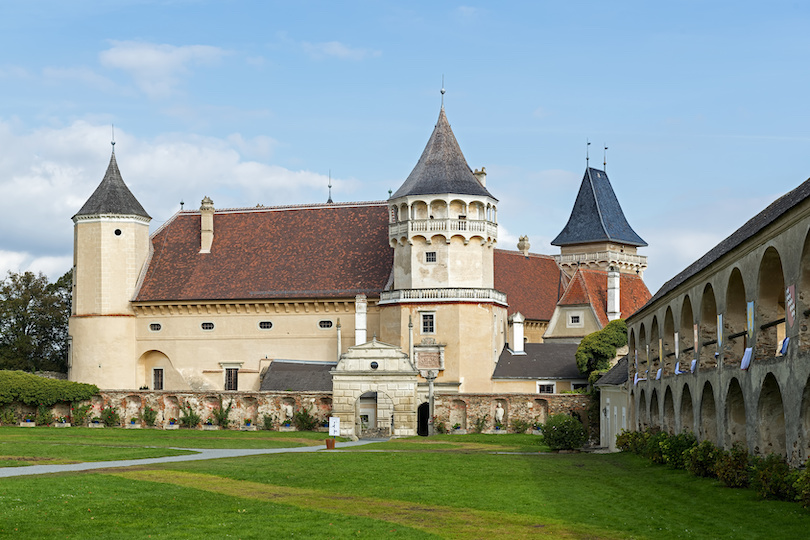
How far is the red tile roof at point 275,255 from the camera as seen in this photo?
75938 mm

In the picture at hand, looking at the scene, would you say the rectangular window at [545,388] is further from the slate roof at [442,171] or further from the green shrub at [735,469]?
the green shrub at [735,469]

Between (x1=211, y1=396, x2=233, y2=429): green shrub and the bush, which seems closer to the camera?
the bush

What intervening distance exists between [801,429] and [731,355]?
6.69m

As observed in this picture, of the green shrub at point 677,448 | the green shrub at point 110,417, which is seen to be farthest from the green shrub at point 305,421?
the green shrub at point 677,448

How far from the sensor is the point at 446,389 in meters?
69.2

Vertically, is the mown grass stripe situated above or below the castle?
below

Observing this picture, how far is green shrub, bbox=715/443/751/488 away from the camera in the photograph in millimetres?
25375

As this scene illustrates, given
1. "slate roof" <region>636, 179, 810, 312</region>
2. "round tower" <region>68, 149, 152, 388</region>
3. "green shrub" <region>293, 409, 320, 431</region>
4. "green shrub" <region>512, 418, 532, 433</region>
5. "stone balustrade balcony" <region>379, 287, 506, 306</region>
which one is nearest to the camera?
"slate roof" <region>636, 179, 810, 312</region>

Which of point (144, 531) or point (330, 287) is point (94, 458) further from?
point (330, 287)

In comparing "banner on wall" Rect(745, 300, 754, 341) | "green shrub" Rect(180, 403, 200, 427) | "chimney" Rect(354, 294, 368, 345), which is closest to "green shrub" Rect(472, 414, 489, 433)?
"chimney" Rect(354, 294, 368, 345)

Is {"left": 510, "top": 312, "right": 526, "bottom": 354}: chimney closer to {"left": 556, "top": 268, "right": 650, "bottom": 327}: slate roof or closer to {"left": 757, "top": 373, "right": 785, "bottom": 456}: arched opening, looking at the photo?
{"left": 556, "top": 268, "right": 650, "bottom": 327}: slate roof

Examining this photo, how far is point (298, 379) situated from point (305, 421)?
14.9ft

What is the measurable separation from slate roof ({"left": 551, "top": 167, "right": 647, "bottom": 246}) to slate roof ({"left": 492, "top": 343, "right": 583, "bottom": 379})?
2074cm

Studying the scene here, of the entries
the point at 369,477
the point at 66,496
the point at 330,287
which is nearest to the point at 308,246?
the point at 330,287
